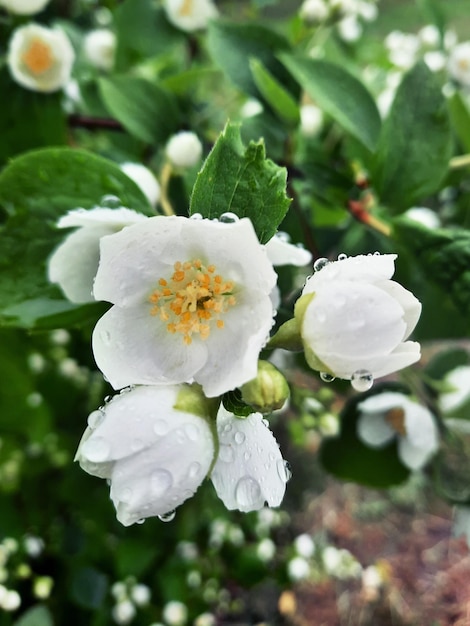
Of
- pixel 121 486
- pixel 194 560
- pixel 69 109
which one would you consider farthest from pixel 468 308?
pixel 194 560

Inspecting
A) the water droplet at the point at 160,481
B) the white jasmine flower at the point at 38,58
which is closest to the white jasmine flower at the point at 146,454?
the water droplet at the point at 160,481

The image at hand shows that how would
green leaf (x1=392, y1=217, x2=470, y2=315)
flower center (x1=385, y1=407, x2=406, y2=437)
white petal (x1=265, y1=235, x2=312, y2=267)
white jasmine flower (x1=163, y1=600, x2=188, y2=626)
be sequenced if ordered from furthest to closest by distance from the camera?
white jasmine flower (x1=163, y1=600, x2=188, y2=626) → flower center (x1=385, y1=407, x2=406, y2=437) → green leaf (x1=392, y1=217, x2=470, y2=315) → white petal (x1=265, y1=235, x2=312, y2=267)

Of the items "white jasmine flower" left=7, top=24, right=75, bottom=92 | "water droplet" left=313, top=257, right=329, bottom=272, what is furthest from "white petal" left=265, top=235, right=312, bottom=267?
"white jasmine flower" left=7, top=24, right=75, bottom=92

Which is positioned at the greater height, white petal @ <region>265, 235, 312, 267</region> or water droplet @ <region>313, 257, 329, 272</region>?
water droplet @ <region>313, 257, 329, 272</region>

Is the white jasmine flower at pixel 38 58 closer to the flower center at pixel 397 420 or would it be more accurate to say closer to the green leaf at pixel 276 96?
the green leaf at pixel 276 96

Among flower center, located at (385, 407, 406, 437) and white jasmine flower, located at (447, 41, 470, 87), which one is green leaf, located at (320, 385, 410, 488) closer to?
flower center, located at (385, 407, 406, 437)

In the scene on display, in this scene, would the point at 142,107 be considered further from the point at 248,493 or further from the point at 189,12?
the point at 248,493

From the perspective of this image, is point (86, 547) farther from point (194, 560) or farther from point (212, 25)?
point (212, 25)
